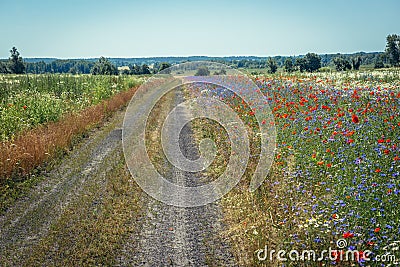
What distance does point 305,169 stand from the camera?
6621 mm

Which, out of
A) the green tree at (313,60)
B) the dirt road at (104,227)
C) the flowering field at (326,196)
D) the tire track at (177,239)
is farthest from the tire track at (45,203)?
the green tree at (313,60)

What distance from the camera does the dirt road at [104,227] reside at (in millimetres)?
4812

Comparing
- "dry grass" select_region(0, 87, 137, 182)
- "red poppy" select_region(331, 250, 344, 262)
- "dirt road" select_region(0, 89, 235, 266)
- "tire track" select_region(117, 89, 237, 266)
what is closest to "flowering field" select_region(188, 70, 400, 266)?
"red poppy" select_region(331, 250, 344, 262)

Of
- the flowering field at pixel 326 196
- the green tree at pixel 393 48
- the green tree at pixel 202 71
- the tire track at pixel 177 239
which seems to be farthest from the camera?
the green tree at pixel 393 48

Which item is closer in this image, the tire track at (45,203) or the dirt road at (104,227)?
the dirt road at (104,227)

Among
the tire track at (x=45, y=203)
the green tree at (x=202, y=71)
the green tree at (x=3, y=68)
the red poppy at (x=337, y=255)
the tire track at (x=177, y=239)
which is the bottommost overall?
the tire track at (x=177, y=239)

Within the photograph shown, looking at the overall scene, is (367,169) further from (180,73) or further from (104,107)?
(104,107)

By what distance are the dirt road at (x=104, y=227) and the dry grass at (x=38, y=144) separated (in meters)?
0.67

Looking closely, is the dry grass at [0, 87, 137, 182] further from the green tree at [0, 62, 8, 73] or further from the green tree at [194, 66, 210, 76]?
the green tree at [0, 62, 8, 73]

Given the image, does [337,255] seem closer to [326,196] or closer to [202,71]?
[326,196]

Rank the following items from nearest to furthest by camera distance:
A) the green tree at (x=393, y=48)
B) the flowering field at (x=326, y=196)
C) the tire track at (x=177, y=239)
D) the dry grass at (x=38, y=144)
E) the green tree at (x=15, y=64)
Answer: the flowering field at (x=326, y=196), the tire track at (x=177, y=239), the dry grass at (x=38, y=144), the green tree at (x=15, y=64), the green tree at (x=393, y=48)

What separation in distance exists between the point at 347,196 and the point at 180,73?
696 centimetres

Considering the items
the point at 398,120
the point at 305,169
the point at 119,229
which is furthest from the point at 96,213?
the point at 398,120

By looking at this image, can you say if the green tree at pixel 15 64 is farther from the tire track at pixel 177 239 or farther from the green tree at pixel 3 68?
the tire track at pixel 177 239
